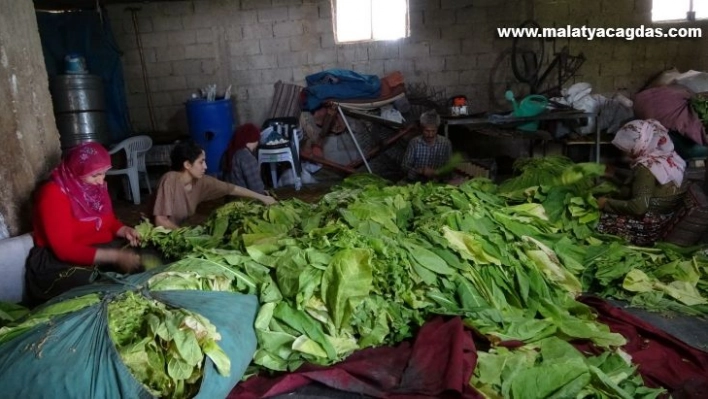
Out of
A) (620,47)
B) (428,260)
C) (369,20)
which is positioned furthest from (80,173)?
(620,47)

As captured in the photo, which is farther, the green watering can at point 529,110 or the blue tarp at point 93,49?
the blue tarp at point 93,49

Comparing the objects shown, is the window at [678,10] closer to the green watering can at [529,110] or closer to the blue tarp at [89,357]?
the green watering can at [529,110]

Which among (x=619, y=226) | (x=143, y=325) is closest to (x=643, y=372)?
(x=619, y=226)

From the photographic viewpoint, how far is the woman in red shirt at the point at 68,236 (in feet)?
9.62

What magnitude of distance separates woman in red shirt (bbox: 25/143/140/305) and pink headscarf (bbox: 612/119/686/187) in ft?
11.7

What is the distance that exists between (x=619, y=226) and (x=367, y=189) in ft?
6.20

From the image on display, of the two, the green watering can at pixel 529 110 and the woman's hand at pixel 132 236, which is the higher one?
the green watering can at pixel 529 110

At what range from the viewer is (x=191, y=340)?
165cm

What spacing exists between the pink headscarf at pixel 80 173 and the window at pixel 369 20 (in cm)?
565

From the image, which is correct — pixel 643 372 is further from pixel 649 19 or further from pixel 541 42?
pixel 649 19

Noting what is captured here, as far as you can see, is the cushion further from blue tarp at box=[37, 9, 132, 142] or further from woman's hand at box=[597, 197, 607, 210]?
blue tarp at box=[37, 9, 132, 142]

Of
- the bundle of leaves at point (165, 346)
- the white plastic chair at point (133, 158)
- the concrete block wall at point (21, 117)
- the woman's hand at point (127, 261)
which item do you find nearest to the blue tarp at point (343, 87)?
the white plastic chair at point (133, 158)

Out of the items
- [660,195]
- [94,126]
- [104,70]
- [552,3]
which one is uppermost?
[552,3]

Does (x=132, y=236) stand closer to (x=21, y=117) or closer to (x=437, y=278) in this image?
(x=21, y=117)
